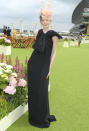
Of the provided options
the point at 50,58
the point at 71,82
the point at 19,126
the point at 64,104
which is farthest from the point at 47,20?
the point at 71,82

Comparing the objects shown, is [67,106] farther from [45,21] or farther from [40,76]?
[45,21]

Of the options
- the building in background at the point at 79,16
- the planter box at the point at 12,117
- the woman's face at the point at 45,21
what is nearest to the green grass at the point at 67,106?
the planter box at the point at 12,117

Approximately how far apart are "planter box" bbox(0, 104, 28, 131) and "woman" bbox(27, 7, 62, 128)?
35 cm

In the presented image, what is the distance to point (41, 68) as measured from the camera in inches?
135

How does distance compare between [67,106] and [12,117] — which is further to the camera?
[67,106]

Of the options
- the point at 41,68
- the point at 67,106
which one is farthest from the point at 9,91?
the point at 67,106

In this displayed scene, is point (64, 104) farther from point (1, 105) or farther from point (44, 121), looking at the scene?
point (1, 105)

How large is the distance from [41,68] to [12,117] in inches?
42.2

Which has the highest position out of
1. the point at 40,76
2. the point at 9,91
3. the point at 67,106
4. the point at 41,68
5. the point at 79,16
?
the point at 79,16

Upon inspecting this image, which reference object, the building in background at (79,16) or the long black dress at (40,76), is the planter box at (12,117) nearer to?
the long black dress at (40,76)

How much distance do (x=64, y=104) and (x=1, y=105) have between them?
166 cm

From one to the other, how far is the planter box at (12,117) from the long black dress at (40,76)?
335mm

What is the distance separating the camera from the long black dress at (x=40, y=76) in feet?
11.1

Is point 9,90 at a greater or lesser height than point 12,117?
greater
